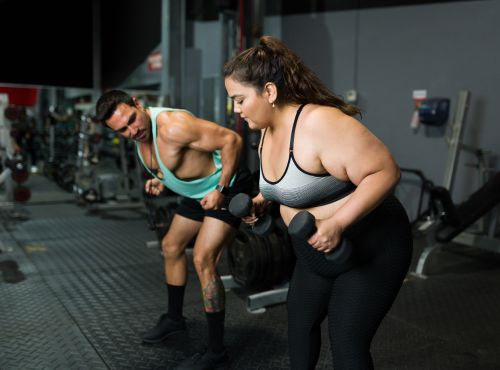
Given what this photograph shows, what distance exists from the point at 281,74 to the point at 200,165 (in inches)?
35.5

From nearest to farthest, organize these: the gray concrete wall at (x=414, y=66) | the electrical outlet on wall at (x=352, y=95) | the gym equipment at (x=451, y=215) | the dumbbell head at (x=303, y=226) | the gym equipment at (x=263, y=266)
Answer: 1. the dumbbell head at (x=303, y=226)
2. the gym equipment at (x=263, y=266)
3. the gym equipment at (x=451, y=215)
4. the gray concrete wall at (x=414, y=66)
5. the electrical outlet on wall at (x=352, y=95)

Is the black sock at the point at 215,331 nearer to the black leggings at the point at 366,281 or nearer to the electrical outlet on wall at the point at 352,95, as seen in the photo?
the black leggings at the point at 366,281

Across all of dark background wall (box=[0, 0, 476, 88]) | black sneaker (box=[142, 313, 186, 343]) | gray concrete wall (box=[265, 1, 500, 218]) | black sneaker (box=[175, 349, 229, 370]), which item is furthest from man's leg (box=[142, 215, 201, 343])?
dark background wall (box=[0, 0, 476, 88])

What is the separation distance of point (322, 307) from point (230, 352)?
0.96 meters

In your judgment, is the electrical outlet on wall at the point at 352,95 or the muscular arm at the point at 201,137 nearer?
the muscular arm at the point at 201,137

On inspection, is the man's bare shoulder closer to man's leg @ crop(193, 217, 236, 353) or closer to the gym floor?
man's leg @ crop(193, 217, 236, 353)

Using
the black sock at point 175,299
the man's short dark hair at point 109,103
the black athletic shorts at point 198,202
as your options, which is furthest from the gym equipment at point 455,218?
the man's short dark hair at point 109,103

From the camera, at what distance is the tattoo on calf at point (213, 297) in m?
1.82

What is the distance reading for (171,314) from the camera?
2.07 metres

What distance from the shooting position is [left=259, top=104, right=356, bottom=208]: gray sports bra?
1.02 meters

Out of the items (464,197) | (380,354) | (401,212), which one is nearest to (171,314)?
(380,354)

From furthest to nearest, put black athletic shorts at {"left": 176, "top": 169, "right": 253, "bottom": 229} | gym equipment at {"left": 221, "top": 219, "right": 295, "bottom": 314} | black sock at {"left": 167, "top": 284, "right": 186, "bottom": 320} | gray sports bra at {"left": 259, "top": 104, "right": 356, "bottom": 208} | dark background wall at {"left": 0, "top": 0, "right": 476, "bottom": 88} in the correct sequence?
dark background wall at {"left": 0, "top": 0, "right": 476, "bottom": 88}
gym equipment at {"left": 221, "top": 219, "right": 295, "bottom": 314}
black sock at {"left": 167, "top": 284, "right": 186, "bottom": 320}
black athletic shorts at {"left": 176, "top": 169, "right": 253, "bottom": 229}
gray sports bra at {"left": 259, "top": 104, "right": 356, "bottom": 208}

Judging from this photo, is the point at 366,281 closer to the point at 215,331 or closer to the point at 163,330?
the point at 215,331

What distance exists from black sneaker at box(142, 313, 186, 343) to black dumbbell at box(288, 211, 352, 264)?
1294mm
